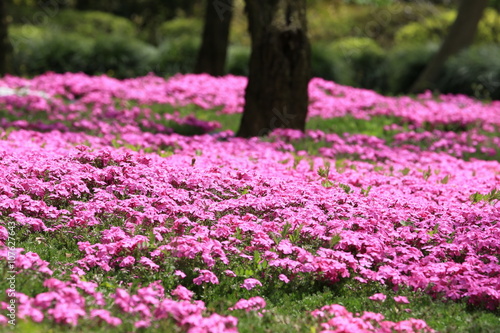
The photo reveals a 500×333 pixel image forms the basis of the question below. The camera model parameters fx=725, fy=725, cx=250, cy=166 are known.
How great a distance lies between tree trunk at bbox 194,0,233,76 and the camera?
20469 millimetres

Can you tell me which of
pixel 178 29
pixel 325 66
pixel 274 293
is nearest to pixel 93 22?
pixel 178 29

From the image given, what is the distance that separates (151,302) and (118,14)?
41927 millimetres

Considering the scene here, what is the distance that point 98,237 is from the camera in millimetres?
6484

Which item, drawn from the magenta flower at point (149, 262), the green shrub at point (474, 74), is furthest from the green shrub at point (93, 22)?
the magenta flower at point (149, 262)

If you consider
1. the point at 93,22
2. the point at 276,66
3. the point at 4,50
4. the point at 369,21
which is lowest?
the point at 4,50

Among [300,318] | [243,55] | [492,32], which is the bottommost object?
[300,318]

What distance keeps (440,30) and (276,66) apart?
1008 inches

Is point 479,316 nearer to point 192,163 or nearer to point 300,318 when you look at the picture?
point 300,318

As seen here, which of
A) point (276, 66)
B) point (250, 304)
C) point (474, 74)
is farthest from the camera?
point (474, 74)

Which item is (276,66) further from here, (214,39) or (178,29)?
(178,29)

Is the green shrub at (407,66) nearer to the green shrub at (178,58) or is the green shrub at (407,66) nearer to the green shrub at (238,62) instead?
the green shrub at (238,62)

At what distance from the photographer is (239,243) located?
260 inches

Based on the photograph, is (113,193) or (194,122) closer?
(113,193)

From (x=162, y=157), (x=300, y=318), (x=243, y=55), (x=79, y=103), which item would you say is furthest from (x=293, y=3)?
(x=243, y=55)
